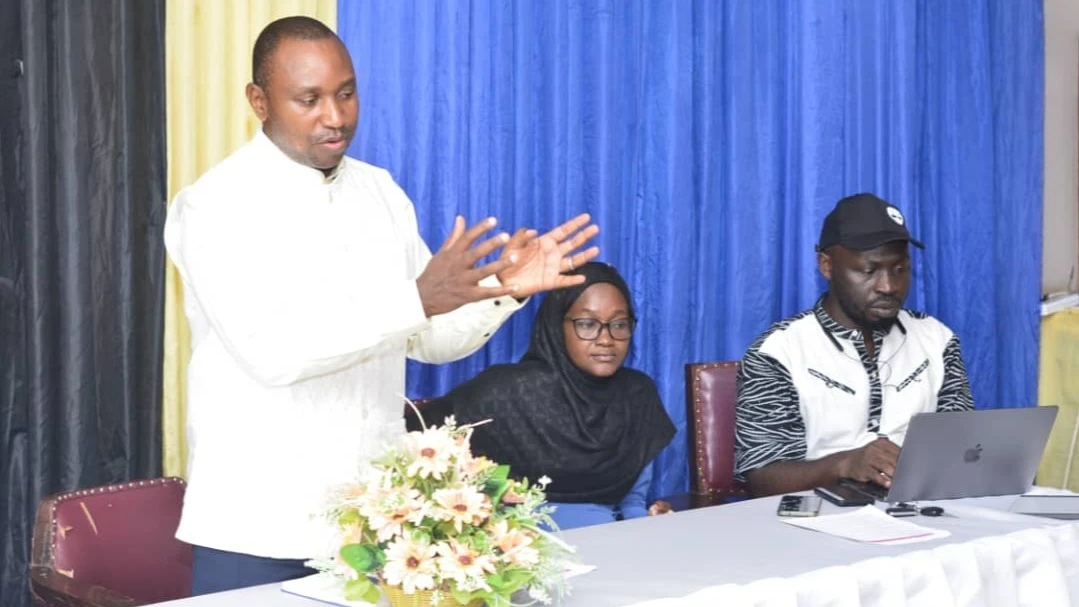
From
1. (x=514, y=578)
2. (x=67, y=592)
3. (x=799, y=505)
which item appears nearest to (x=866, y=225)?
(x=799, y=505)

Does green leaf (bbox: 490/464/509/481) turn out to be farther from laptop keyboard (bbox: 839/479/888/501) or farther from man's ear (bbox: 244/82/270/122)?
laptop keyboard (bbox: 839/479/888/501)

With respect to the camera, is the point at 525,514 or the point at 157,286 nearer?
the point at 525,514

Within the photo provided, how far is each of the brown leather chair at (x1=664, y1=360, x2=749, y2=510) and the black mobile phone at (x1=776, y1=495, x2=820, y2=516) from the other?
803 mm

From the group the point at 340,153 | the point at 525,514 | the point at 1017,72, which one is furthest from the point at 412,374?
the point at 1017,72

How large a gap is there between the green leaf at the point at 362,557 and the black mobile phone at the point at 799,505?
115 cm

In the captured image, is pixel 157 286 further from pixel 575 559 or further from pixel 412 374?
pixel 575 559

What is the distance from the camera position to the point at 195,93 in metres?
3.27

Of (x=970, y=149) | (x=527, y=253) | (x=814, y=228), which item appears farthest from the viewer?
(x=970, y=149)

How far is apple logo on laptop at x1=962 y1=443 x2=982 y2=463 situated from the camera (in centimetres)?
286

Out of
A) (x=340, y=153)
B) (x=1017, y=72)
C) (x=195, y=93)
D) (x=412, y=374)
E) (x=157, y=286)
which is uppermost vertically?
(x=1017, y=72)

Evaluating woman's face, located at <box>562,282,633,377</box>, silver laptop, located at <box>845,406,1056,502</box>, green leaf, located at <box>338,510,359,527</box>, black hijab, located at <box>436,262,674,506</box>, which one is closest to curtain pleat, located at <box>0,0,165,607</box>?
black hijab, located at <box>436,262,674,506</box>

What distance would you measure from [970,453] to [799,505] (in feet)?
1.38

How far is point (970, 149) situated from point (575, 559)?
11.2ft

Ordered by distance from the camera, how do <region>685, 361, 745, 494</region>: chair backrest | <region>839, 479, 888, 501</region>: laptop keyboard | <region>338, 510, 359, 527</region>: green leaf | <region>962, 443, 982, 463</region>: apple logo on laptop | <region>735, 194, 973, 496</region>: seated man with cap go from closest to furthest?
1. <region>338, 510, 359, 527</region>: green leaf
2. <region>962, 443, 982, 463</region>: apple logo on laptop
3. <region>839, 479, 888, 501</region>: laptop keyboard
4. <region>735, 194, 973, 496</region>: seated man with cap
5. <region>685, 361, 745, 494</region>: chair backrest
